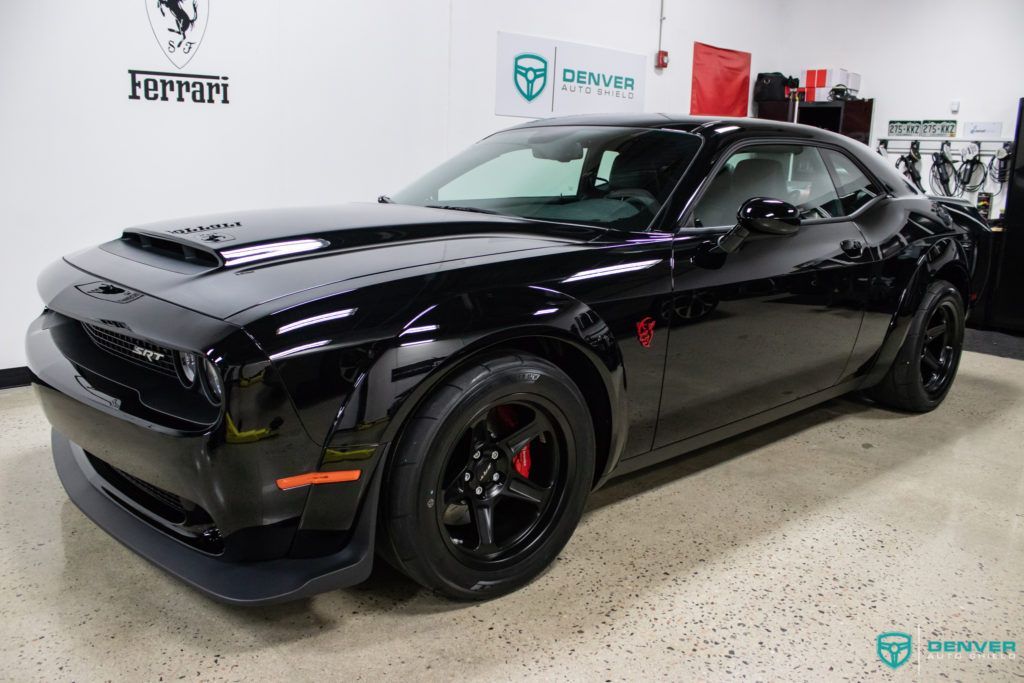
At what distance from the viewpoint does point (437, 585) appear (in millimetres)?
1811

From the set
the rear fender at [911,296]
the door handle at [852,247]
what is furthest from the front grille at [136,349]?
the rear fender at [911,296]

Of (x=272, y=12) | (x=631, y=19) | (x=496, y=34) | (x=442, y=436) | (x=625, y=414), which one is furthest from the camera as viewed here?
(x=631, y=19)

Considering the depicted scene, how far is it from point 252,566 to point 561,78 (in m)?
5.15

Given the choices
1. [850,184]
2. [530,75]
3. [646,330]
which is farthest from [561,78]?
[646,330]

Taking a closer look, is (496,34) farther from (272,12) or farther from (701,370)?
(701,370)

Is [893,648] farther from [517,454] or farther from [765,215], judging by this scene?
[765,215]

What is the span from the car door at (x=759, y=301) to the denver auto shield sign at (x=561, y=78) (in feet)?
10.4

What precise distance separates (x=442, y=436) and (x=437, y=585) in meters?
0.38

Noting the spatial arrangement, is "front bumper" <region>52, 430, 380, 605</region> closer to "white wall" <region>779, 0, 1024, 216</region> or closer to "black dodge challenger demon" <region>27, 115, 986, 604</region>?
"black dodge challenger demon" <region>27, 115, 986, 604</region>

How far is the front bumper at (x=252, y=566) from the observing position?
5.01ft

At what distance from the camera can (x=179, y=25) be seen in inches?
159

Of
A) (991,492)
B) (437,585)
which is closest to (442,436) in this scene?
(437,585)

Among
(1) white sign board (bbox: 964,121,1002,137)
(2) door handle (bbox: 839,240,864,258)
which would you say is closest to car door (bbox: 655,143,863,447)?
(2) door handle (bbox: 839,240,864,258)

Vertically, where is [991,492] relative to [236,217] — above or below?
below
